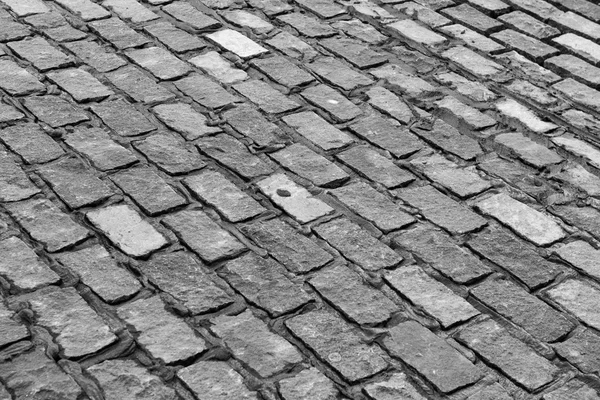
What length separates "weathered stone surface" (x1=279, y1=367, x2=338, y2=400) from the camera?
9.90 feet

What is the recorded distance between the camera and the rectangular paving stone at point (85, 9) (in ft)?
17.1

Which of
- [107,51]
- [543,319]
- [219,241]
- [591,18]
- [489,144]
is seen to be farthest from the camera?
[591,18]

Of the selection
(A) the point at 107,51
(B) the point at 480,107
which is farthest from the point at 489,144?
(A) the point at 107,51

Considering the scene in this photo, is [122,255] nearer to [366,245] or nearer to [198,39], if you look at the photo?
[366,245]

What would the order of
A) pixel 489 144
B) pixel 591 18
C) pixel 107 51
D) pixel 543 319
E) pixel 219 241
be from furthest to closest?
pixel 591 18 → pixel 107 51 → pixel 489 144 → pixel 219 241 → pixel 543 319

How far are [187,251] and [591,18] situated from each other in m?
3.25

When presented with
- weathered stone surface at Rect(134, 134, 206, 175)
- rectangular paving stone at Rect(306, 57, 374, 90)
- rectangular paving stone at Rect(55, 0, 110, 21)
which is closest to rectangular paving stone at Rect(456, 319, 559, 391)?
weathered stone surface at Rect(134, 134, 206, 175)

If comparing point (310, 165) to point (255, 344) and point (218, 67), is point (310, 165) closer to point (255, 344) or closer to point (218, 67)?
point (218, 67)

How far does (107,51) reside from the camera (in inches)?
193

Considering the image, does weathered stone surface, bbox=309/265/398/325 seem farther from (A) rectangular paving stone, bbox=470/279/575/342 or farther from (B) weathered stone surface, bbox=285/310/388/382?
(A) rectangular paving stone, bbox=470/279/575/342

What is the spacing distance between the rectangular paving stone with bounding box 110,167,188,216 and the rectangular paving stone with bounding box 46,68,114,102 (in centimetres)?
66

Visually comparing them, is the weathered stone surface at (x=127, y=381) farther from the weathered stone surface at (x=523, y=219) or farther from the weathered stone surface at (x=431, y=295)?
the weathered stone surface at (x=523, y=219)

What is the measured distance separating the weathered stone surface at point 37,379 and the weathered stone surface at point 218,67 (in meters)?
2.07

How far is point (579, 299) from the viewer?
3.53 metres
